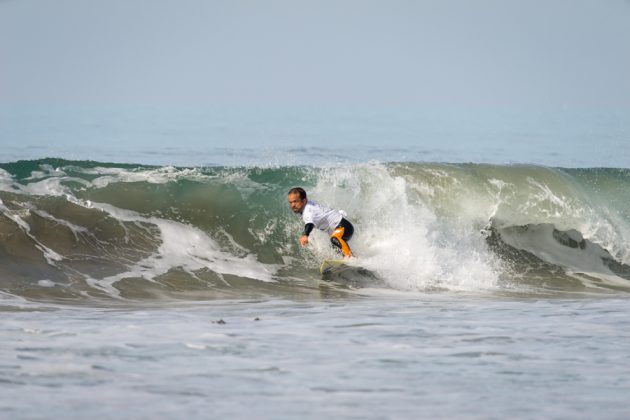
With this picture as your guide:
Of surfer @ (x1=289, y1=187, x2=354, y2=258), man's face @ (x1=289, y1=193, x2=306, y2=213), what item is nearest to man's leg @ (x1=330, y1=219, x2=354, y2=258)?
surfer @ (x1=289, y1=187, x2=354, y2=258)

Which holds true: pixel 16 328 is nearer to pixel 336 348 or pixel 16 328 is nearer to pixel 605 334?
pixel 336 348

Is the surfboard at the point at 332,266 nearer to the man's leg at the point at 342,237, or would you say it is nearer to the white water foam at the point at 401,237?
the man's leg at the point at 342,237

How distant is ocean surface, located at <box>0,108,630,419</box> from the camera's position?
21.6 ft

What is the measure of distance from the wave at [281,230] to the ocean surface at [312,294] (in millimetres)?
37

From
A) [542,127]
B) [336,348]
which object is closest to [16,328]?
[336,348]

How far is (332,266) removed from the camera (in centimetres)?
1282

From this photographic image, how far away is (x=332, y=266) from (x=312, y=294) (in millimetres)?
1064

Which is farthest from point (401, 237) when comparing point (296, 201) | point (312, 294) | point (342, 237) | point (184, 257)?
point (184, 257)

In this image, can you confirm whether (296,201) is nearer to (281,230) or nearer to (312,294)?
(312,294)

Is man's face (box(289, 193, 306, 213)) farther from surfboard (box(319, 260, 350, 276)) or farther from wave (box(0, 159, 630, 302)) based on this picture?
wave (box(0, 159, 630, 302))

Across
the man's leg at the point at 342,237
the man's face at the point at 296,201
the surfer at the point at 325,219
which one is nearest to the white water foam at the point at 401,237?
the man's leg at the point at 342,237

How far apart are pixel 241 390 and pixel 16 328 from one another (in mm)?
2809

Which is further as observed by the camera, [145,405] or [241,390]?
[241,390]

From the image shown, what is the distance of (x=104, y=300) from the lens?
10.8 meters
